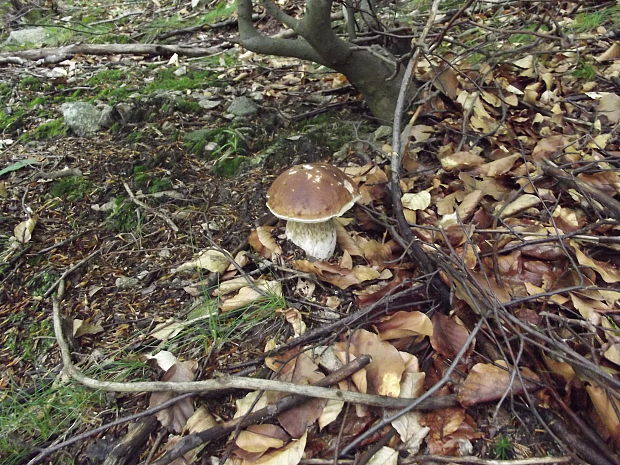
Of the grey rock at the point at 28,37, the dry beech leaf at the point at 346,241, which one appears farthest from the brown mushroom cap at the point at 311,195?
the grey rock at the point at 28,37

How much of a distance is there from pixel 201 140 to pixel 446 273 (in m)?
2.10

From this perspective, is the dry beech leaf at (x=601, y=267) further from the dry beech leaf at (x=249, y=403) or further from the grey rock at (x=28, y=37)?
the grey rock at (x=28, y=37)

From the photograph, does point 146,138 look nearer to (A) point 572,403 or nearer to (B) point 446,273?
(B) point 446,273

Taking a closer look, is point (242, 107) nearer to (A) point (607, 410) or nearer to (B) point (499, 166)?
(B) point (499, 166)

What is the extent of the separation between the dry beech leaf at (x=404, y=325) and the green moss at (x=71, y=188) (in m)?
2.19

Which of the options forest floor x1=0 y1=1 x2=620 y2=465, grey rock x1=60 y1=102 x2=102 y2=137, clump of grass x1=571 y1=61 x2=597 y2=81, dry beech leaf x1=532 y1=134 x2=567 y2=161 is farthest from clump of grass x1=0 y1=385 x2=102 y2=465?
clump of grass x1=571 y1=61 x2=597 y2=81

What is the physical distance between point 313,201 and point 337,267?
→ 39 cm

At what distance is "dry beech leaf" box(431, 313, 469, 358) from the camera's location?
159 cm

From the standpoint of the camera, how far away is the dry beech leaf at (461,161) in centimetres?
233

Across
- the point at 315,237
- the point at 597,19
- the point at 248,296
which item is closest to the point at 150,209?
the point at 248,296

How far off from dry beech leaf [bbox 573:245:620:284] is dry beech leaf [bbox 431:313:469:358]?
617 mm

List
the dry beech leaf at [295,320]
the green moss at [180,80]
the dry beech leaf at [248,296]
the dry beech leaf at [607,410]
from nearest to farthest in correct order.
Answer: the dry beech leaf at [607,410] → the dry beech leaf at [295,320] → the dry beech leaf at [248,296] → the green moss at [180,80]

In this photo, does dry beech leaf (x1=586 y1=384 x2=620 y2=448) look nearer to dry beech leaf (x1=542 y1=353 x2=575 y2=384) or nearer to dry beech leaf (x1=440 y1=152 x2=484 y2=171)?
dry beech leaf (x1=542 y1=353 x2=575 y2=384)

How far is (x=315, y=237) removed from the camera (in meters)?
2.05
